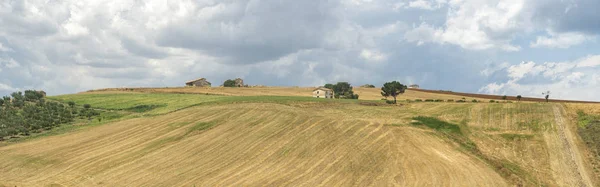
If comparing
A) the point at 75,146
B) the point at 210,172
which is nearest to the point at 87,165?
the point at 75,146

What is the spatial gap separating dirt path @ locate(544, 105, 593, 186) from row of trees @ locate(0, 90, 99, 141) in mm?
65023

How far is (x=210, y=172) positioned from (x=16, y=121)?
44.2 m

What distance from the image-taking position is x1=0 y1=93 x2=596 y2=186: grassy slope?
40.5 m

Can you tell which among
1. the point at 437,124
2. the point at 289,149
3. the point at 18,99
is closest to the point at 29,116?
→ the point at 18,99

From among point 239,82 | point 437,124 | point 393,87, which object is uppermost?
point 239,82

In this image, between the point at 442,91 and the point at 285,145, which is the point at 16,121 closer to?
the point at 285,145

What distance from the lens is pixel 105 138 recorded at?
191 ft

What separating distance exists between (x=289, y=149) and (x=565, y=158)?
25.9 metres

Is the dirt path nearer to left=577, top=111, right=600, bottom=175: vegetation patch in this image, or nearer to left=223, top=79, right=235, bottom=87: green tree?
left=577, top=111, right=600, bottom=175: vegetation patch

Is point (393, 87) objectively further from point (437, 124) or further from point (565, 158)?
point (565, 158)

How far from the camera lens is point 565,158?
44.4 metres

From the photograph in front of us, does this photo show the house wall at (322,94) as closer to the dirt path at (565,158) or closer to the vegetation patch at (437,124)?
the vegetation patch at (437,124)

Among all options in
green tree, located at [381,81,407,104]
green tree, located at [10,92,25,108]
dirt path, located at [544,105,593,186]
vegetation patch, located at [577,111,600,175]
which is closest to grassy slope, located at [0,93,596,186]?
dirt path, located at [544,105,593,186]

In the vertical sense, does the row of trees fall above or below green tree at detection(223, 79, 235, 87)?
below
